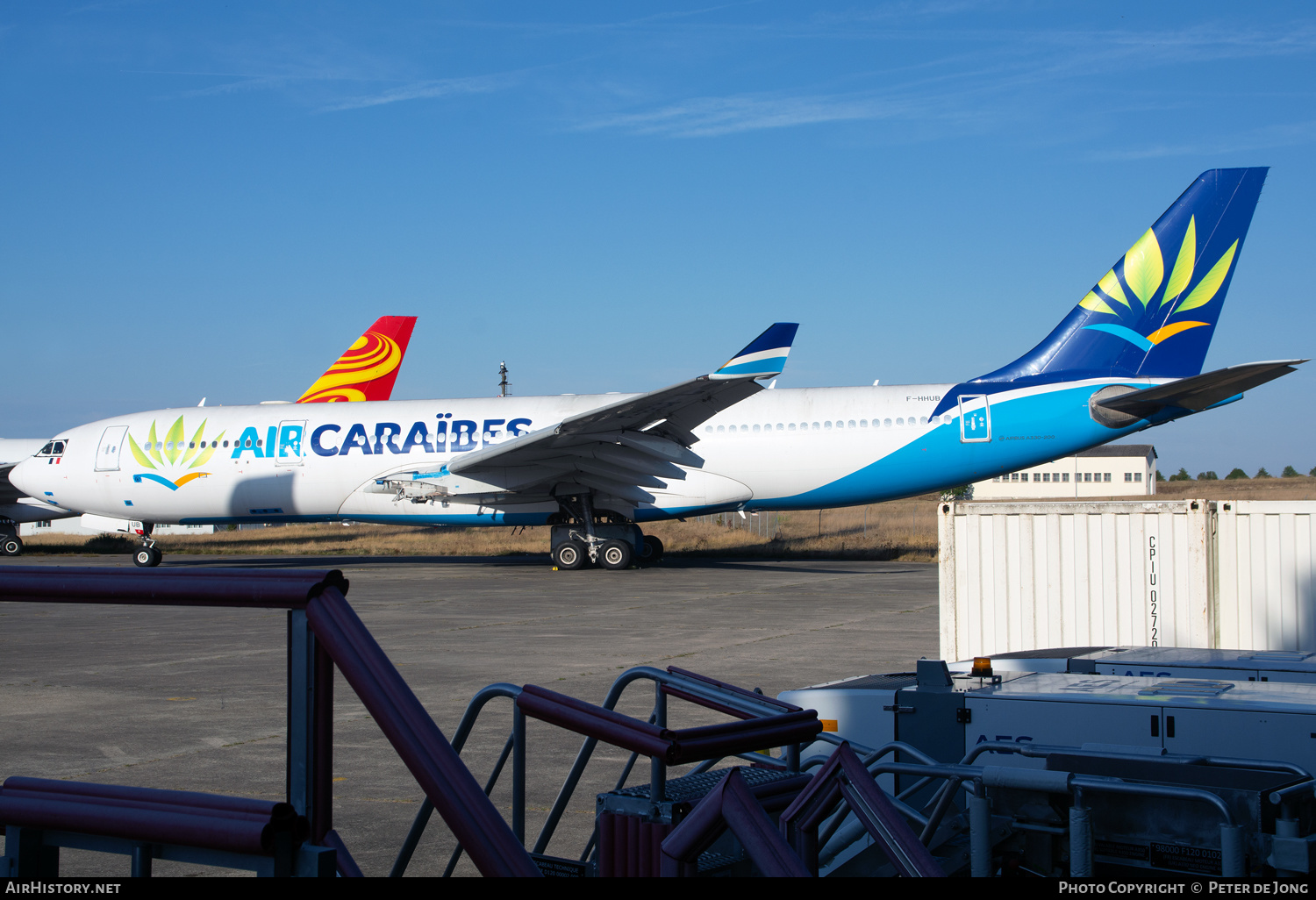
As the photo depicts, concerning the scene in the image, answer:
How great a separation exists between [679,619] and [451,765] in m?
13.4

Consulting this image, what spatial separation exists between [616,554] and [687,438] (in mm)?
3164

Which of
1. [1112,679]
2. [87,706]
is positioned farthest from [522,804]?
[87,706]

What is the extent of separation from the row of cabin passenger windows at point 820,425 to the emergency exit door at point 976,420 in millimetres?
333

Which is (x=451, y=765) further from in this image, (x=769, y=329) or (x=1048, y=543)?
Result: (x=769, y=329)

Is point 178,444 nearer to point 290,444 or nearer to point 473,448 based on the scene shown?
point 290,444

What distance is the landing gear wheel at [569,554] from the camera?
24.2 metres

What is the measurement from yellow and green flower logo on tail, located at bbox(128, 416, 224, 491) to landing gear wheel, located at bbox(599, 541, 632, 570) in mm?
9271

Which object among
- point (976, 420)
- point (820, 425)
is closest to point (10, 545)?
point (820, 425)

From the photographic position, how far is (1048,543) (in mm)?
10102

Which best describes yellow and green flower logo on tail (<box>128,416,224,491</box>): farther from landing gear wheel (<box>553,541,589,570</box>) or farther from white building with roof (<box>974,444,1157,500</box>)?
white building with roof (<box>974,444,1157,500</box>)

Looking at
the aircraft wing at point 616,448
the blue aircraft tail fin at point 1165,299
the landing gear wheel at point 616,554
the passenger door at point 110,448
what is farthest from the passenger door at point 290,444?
the blue aircraft tail fin at point 1165,299

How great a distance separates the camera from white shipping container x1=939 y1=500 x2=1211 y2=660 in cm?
955

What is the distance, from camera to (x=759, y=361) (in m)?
19.9

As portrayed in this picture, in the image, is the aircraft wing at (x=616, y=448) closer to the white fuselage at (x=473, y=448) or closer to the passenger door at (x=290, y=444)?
the white fuselage at (x=473, y=448)
